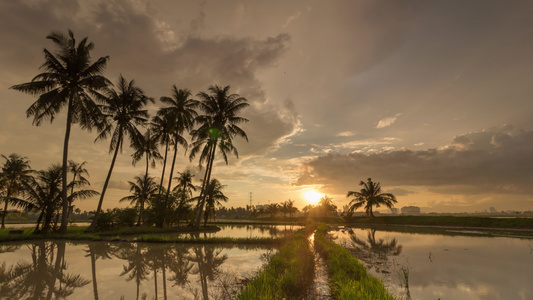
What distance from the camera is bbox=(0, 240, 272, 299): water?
7289 millimetres

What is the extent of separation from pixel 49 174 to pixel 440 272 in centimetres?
3087

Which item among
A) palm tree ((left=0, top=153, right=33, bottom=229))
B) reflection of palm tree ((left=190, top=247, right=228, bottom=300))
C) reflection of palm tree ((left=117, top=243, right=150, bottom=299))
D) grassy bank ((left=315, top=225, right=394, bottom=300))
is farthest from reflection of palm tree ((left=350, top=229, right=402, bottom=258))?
palm tree ((left=0, top=153, right=33, bottom=229))

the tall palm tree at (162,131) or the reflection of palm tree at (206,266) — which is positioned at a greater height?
the tall palm tree at (162,131)

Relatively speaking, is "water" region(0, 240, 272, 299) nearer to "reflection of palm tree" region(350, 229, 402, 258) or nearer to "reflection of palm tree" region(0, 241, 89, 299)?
"reflection of palm tree" region(0, 241, 89, 299)

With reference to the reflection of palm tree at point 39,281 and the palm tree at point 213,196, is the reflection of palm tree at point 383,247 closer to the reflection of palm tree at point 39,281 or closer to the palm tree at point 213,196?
the reflection of palm tree at point 39,281

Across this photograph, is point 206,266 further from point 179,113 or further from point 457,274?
point 179,113

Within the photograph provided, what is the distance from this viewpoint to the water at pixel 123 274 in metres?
7.29

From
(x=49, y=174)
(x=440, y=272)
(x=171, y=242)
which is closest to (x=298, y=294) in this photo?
(x=440, y=272)

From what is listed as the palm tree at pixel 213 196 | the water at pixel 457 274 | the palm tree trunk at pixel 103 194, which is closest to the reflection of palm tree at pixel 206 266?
the water at pixel 457 274

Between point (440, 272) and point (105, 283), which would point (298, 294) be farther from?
point (440, 272)

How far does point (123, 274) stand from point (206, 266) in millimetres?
3154

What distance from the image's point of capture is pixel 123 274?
9.48m

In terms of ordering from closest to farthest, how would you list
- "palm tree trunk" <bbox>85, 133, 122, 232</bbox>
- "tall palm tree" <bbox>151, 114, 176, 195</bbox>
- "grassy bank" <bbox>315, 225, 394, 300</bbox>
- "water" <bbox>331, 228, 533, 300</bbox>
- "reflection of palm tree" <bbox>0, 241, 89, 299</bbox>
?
"grassy bank" <bbox>315, 225, 394, 300</bbox> < "reflection of palm tree" <bbox>0, 241, 89, 299</bbox> < "water" <bbox>331, 228, 533, 300</bbox> < "palm tree trunk" <bbox>85, 133, 122, 232</bbox> < "tall palm tree" <bbox>151, 114, 176, 195</bbox>

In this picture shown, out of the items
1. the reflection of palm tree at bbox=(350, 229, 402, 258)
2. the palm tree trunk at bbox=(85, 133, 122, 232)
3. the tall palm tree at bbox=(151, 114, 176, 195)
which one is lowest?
the reflection of palm tree at bbox=(350, 229, 402, 258)
